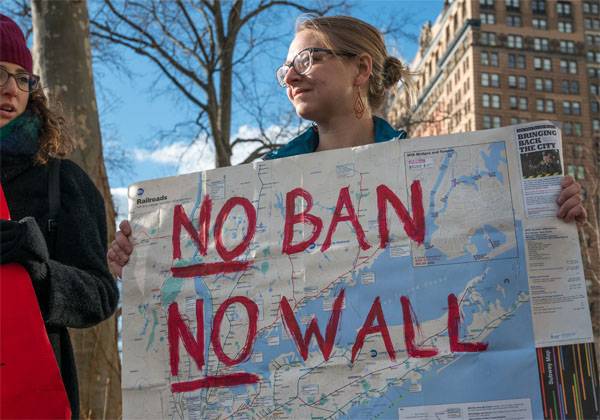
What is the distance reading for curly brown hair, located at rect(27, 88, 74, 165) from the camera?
2.28 meters

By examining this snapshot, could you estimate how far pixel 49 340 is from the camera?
2082 mm

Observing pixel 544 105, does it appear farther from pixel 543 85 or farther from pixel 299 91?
pixel 299 91

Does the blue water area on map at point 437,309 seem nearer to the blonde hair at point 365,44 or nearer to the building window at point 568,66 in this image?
the blonde hair at point 365,44

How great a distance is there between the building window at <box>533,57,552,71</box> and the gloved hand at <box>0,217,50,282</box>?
75424 millimetres

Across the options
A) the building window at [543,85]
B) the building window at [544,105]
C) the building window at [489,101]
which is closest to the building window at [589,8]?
the building window at [543,85]

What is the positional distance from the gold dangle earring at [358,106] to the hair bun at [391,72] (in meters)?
0.14

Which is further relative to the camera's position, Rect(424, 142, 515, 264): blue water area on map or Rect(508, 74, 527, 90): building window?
Rect(508, 74, 527, 90): building window

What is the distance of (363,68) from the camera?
252cm

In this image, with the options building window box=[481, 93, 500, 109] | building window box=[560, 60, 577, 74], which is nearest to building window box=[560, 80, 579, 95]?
building window box=[560, 60, 577, 74]

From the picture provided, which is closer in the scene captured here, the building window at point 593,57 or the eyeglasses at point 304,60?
the eyeglasses at point 304,60

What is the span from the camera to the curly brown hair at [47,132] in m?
2.28

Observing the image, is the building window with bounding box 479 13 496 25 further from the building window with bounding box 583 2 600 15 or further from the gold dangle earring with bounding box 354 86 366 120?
the gold dangle earring with bounding box 354 86 366 120

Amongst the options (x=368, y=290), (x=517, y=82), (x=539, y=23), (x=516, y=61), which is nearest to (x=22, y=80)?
(x=368, y=290)

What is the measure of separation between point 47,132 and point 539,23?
77488 millimetres
